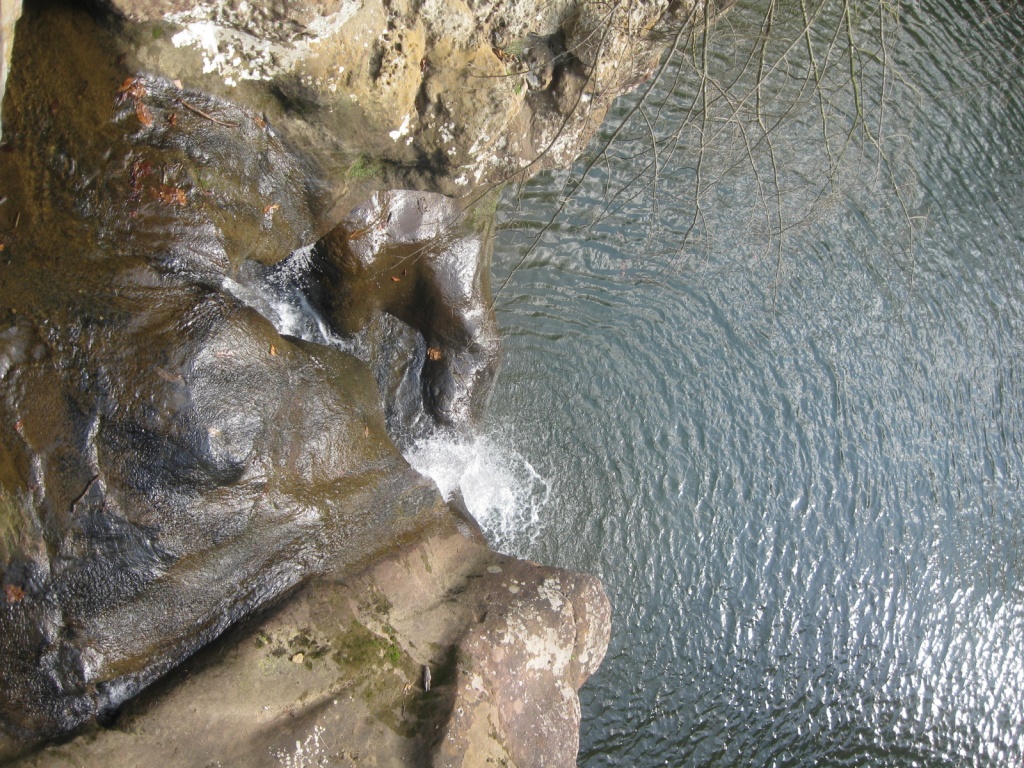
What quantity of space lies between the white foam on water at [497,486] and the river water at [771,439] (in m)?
0.03

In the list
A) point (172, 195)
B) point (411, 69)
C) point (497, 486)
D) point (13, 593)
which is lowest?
point (13, 593)

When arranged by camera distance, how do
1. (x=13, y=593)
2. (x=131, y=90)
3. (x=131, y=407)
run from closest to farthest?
(x=13, y=593) → (x=131, y=407) → (x=131, y=90)

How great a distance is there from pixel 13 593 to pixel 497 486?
11.6 feet

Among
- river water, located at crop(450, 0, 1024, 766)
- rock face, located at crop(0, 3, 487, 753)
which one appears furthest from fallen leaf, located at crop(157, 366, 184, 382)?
river water, located at crop(450, 0, 1024, 766)

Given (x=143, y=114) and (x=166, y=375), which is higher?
(x=143, y=114)

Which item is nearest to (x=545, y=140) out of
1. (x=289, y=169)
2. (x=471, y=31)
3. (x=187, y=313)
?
(x=471, y=31)

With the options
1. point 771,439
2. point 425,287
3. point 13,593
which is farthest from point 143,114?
point 771,439

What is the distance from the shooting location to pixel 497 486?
6.12 meters

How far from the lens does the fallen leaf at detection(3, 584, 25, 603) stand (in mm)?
3197

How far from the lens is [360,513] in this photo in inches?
172

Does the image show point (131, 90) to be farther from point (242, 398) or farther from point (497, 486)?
point (497, 486)

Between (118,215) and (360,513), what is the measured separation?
80.2 inches

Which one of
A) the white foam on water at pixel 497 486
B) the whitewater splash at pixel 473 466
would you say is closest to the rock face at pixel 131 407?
the whitewater splash at pixel 473 466

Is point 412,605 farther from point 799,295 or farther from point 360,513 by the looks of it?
point 799,295
